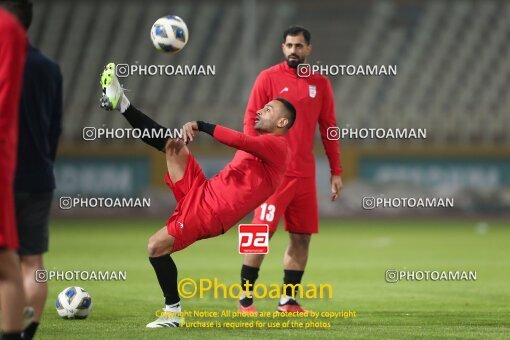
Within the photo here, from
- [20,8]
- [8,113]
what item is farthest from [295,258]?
[8,113]

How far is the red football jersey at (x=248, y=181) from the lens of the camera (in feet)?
24.2

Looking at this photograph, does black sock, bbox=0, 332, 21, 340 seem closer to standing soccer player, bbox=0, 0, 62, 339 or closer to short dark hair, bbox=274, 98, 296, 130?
standing soccer player, bbox=0, 0, 62, 339

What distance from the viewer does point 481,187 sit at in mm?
24141

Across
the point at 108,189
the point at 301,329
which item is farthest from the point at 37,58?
the point at 108,189

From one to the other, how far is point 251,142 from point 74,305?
191cm

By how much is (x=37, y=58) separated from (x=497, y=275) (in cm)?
755

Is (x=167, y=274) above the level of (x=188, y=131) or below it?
below

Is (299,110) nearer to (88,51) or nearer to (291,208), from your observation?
(291,208)

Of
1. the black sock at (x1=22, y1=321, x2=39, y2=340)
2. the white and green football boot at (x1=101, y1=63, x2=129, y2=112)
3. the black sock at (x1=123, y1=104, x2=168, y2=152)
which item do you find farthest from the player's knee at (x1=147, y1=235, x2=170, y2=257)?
the black sock at (x1=22, y1=321, x2=39, y2=340)

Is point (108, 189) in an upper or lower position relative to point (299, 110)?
upper

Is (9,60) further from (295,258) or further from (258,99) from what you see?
(295,258)

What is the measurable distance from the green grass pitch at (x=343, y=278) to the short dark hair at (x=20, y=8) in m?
2.32

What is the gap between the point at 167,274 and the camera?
7.32 m

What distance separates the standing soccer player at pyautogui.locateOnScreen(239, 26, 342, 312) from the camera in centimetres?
843
